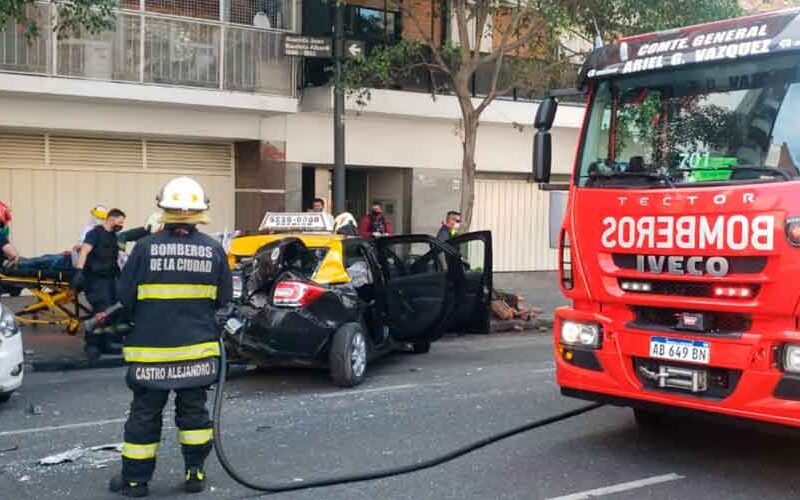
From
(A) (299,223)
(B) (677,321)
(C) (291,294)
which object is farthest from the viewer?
(A) (299,223)

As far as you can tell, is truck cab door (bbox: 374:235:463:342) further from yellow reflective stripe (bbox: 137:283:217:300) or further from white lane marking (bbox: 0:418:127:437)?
yellow reflective stripe (bbox: 137:283:217:300)

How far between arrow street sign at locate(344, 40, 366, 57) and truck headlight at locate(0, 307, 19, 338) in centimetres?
788

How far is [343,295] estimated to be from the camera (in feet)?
29.2

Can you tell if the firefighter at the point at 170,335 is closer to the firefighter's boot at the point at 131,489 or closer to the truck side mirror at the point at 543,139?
the firefighter's boot at the point at 131,489

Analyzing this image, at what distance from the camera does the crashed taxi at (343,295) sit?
331 inches

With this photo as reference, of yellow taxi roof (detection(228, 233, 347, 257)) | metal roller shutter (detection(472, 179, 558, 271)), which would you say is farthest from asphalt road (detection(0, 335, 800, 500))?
metal roller shutter (detection(472, 179, 558, 271))

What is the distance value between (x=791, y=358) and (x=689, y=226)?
969 millimetres

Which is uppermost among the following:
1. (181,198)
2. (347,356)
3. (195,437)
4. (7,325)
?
(181,198)

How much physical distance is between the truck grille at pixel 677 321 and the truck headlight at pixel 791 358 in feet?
0.89

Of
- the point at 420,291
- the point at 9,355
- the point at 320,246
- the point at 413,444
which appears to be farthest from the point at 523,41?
the point at 9,355

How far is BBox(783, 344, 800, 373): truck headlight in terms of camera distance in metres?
5.12

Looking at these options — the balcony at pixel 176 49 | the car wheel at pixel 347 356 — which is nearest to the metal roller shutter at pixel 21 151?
the balcony at pixel 176 49

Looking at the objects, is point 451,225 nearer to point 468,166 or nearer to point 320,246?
point 468,166

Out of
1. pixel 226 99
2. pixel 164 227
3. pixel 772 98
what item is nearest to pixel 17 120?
pixel 226 99
